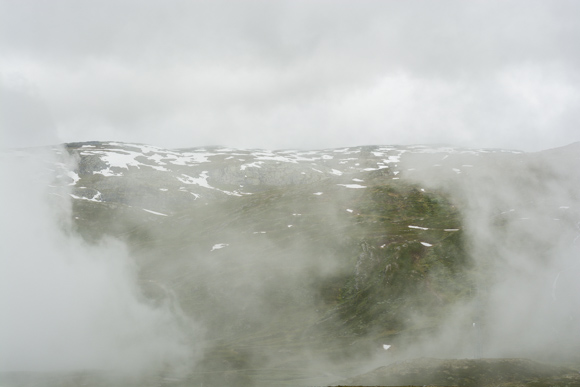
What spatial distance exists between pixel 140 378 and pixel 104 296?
1737 inches

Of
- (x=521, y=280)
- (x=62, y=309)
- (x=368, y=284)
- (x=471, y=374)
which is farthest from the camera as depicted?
(x=368, y=284)

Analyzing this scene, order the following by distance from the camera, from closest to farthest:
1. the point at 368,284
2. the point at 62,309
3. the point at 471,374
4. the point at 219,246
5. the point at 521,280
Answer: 1. the point at 471,374
2. the point at 62,309
3. the point at 521,280
4. the point at 368,284
5. the point at 219,246

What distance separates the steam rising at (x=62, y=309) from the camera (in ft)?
356

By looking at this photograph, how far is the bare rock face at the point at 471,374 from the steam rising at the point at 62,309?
49.4 meters

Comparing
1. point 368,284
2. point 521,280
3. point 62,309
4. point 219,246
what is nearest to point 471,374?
point 521,280

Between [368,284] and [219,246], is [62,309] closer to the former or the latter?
[219,246]

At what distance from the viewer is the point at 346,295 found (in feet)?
448

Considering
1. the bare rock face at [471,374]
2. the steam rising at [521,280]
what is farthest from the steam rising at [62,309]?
the steam rising at [521,280]

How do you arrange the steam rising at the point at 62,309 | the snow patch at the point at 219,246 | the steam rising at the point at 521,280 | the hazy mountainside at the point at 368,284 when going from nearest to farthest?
1. the steam rising at the point at 521,280
2. the hazy mountainside at the point at 368,284
3. the steam rising at the point at 62,309
4. the snow patch at the point at 219,246

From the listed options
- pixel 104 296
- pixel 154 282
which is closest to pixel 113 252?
pixel 154 282

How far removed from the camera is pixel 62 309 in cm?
12431

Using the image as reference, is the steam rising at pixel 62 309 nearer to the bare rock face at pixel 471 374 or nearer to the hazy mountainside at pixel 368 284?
the hazy mountainside at pixel 368 284

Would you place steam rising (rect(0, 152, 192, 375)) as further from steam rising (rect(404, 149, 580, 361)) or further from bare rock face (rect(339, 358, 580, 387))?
steam rising (rect(404, 149, 580, 361))

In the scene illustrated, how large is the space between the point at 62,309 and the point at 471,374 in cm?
10583
